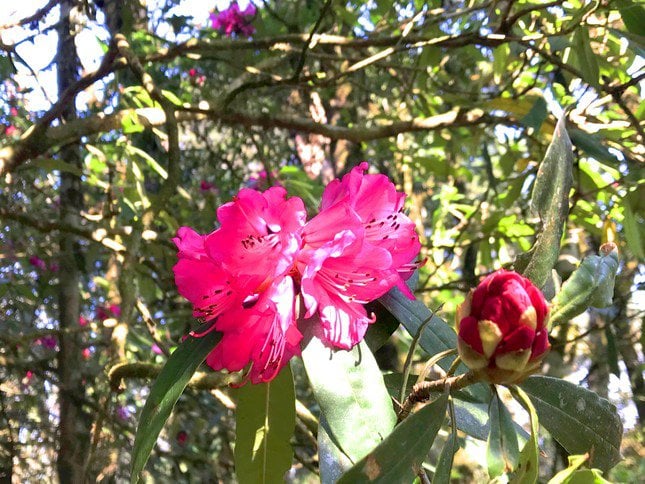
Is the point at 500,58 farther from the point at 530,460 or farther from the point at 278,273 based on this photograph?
the point at 530,460

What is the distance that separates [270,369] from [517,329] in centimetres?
33

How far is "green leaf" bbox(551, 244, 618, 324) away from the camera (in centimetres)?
65

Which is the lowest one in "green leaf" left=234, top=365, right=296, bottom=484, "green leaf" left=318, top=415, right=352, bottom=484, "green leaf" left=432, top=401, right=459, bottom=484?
"green leaf" left=432, top=401, right=459, bottom=484

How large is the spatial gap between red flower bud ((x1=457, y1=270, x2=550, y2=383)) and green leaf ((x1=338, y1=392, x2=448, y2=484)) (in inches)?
2.3

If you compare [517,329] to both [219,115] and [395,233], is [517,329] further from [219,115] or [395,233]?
[219,115]

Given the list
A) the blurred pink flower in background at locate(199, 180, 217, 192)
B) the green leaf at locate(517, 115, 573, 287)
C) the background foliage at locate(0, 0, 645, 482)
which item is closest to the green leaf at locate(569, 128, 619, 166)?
the background foliage at locate(0, 0, 645, 482)

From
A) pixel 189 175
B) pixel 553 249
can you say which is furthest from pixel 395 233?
pixel 189 175

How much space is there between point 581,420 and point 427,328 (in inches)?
7.3

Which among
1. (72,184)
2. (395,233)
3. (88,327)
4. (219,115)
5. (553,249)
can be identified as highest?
(72,184)

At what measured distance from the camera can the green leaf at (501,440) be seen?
565mm

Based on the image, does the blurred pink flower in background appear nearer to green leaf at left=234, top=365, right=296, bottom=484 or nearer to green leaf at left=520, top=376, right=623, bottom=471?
green leaf at left=234, top=365, right=296, bottom=484

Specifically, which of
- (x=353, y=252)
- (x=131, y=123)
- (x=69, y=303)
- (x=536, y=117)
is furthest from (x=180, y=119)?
(x=353, y=252)

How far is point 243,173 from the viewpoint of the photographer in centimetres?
360

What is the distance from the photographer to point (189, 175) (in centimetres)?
393
